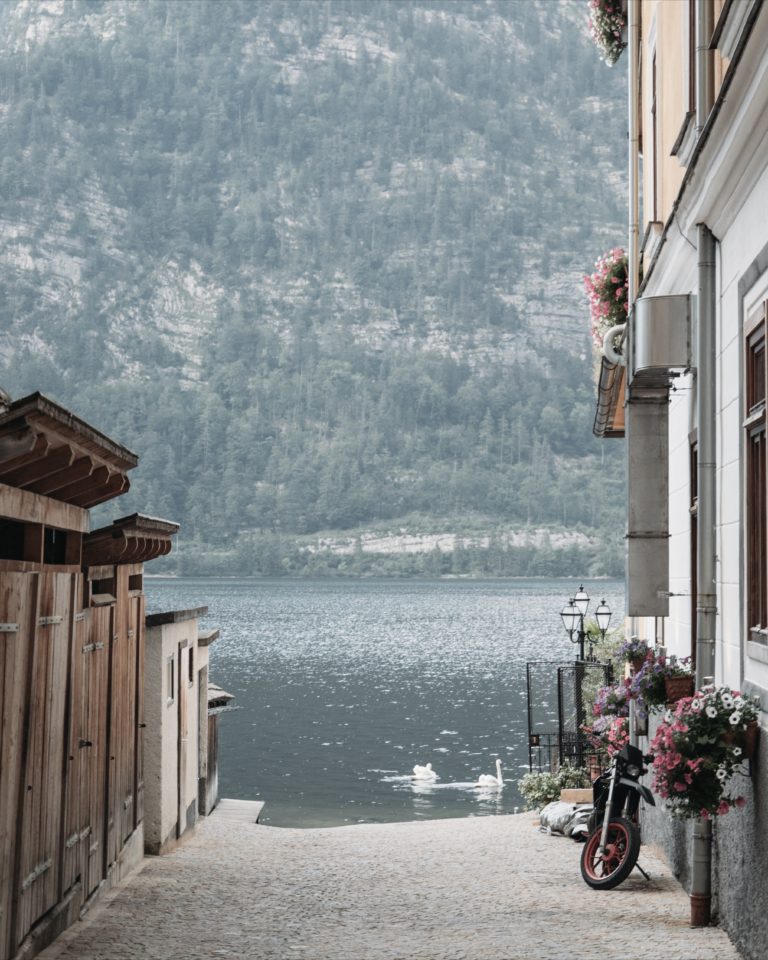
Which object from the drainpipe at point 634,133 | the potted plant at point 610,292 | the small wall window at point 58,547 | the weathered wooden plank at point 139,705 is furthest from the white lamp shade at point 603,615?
the small wall window at point 58,547

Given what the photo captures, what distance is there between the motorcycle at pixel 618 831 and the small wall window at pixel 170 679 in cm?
488

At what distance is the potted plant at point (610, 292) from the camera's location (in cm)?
1325

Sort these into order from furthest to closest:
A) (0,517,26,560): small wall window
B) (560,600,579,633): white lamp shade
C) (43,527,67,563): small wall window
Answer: (560,600,579,633): white lamp shade → (43,527,67,563): small wall window → (0,517,26,560): small wall window

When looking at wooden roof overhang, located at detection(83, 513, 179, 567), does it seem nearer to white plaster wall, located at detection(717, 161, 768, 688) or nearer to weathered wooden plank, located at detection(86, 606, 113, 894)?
weathered wooden plank, located at detection(86, 606, 113, 894)

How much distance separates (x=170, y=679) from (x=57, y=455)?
653 cm

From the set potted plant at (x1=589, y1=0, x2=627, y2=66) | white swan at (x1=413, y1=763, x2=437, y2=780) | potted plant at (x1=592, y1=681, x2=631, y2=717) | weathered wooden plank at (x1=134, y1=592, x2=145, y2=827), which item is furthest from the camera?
white swan at (x1=413, y1=763, x2=437, y2=780)

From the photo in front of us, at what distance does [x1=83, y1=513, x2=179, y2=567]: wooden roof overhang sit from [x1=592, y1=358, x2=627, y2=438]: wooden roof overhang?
3.86 m

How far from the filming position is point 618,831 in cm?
880

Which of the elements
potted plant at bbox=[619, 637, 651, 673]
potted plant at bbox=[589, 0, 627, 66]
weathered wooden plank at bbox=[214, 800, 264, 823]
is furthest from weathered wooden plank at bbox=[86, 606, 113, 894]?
weathered wooden plank at bbox=[214, 800, 264, 823]

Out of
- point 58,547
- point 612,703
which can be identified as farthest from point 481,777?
point 58,547

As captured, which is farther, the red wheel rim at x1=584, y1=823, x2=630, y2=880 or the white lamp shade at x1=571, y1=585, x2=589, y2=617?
the white lamp shade at x1=571, y1=585, x2=589, y2=617

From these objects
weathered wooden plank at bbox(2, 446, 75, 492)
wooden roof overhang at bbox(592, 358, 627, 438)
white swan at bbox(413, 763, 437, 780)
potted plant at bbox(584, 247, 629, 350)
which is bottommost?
white swan at bbox(413, 763, 437, 780)

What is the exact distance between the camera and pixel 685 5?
911 centimetres

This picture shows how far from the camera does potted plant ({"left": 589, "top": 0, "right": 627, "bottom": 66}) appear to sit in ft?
45.3
